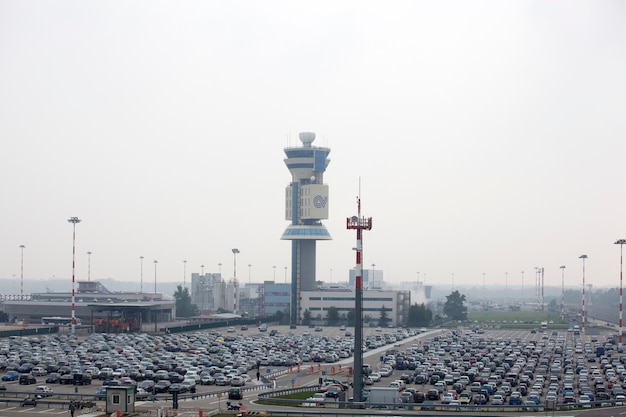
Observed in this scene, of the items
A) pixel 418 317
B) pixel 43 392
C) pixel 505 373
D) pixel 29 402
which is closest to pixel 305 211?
pixel 418 317

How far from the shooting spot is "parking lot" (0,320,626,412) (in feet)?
160

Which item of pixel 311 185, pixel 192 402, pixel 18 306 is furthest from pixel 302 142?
pixel 192 402

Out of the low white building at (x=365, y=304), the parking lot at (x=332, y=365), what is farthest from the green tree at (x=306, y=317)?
the parking lot at (x=332, y=365)

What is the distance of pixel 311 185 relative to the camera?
11331 centimetres

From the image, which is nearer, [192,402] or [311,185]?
[192,402]

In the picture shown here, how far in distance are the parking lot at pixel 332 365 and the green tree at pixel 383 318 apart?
19621mm

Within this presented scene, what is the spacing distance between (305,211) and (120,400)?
7539cm

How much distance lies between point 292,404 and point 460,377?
15.6m

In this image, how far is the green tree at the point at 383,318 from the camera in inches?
4375

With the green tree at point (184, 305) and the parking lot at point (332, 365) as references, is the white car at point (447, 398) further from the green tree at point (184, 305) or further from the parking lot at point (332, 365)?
the green tree at point (184, 305)

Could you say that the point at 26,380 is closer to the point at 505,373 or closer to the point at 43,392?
the point at 43,392

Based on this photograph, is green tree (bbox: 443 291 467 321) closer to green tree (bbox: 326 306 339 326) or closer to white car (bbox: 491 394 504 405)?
Answer: green tree (bbox: 326 306 339 326)

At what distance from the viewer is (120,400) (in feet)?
128

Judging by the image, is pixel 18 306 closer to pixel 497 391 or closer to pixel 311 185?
pixel 311 185
